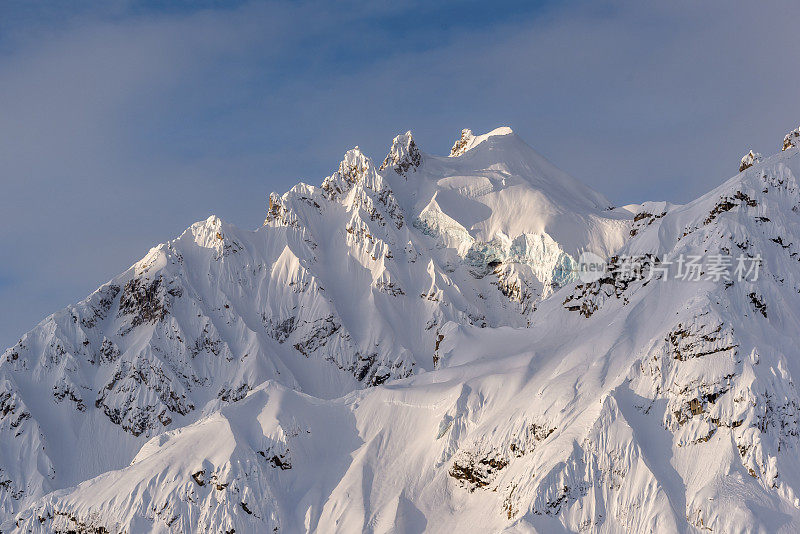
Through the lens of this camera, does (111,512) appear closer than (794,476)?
No

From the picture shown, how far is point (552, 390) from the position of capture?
131 m

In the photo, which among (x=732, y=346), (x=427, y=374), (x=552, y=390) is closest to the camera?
(x=732, y=346)

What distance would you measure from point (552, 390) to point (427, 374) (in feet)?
87.9

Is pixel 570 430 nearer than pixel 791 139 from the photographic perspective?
Yes

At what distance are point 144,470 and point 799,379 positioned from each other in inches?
3270

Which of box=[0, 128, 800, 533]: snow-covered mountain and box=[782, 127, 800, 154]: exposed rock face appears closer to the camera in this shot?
box=[0, 128, 800, 533]: snow-covered mountain

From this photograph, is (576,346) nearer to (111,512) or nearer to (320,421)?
(320,421)

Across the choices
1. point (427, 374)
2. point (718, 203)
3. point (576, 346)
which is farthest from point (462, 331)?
point (718, 203)

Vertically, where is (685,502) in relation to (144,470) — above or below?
below

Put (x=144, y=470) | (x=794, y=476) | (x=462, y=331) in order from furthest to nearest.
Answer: (x=462, y=331) < (x=144, y=470) < (x=794, y=476)

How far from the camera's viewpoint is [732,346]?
122 metres

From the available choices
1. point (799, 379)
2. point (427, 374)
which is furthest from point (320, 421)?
point (799, 379)

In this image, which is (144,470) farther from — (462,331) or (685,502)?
(685,502)

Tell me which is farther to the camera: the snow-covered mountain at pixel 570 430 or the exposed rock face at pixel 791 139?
the exposed rock face at pixel 791 139
